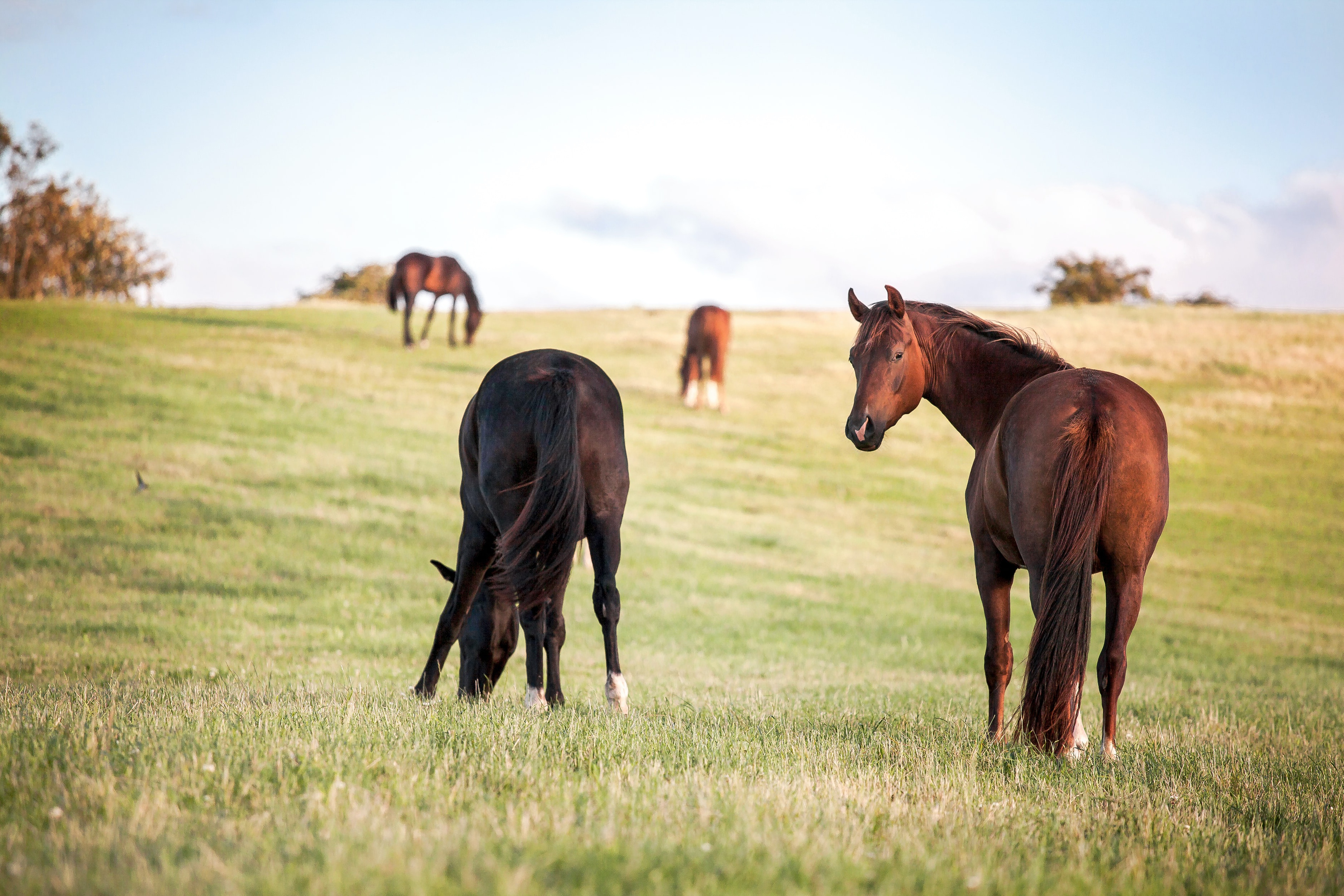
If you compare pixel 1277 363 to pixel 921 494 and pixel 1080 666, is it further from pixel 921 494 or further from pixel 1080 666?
pixel 1080 666

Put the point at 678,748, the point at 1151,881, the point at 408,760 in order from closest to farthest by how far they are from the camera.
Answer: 1. the point at 1151,881
2. the point at 408,760
3. the point at 678,748

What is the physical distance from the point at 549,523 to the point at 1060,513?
3046 mm

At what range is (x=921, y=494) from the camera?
25188mm

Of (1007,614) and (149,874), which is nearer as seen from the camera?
(149,874)

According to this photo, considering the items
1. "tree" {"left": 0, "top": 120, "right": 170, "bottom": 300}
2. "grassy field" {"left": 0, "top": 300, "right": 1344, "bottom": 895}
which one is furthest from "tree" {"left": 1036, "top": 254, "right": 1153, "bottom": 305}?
"tree" {"left": 0, "top": 120, "right": 170, "bottom": 300}

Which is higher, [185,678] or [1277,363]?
[1277,363]

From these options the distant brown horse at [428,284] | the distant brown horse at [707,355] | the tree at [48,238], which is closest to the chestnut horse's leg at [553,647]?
the distant brown horse at [707,355]

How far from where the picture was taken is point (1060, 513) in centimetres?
509

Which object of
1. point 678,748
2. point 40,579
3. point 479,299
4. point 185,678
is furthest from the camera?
point 479,299

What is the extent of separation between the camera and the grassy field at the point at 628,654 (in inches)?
113

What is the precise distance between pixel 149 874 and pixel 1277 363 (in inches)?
1833

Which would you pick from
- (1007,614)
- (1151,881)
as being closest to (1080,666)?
(1007,614)

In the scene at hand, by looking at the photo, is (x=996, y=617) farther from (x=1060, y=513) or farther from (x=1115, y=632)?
(x=1060, y=513)

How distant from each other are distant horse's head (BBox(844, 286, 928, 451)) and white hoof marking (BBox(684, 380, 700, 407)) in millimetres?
24615
